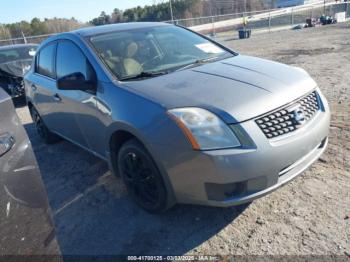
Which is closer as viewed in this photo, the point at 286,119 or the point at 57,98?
the point at 286,119

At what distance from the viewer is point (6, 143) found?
170cm

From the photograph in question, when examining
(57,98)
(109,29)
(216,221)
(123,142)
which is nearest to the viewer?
(216,221)

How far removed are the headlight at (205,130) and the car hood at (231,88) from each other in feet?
0.21

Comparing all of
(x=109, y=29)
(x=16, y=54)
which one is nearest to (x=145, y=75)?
(x=109, y=29)

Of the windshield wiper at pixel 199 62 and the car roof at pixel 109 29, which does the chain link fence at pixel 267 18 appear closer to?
the car roof at pixel 109 29

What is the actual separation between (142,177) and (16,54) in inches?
323

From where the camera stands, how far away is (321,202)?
2.99 metres

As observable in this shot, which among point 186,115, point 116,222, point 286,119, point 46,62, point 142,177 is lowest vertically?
point 116,222

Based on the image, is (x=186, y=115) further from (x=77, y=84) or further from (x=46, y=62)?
(x=46, y=62)

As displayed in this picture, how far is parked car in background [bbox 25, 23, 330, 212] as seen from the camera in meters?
2.46

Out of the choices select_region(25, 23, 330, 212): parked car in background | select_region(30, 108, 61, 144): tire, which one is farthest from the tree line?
select_region(25, 23, 330, 212): parked car in background

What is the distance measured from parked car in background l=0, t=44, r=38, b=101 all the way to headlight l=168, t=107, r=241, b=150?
744cm

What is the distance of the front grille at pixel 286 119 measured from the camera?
2.51 metres

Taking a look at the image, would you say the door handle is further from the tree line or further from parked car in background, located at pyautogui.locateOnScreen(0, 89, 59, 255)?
the tree line
